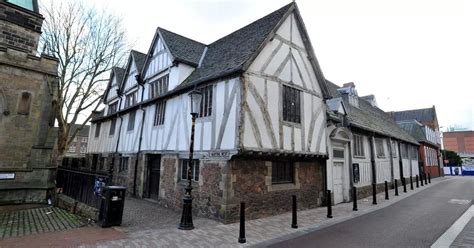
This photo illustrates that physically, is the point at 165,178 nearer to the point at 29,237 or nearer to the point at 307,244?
the point at 29,237

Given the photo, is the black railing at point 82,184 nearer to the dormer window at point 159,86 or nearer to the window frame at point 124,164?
the window frame at point 124,164

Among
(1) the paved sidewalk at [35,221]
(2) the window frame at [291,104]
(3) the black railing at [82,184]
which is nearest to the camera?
(1) the paved sidewalk at [35,221]

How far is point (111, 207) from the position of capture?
22.9 ft

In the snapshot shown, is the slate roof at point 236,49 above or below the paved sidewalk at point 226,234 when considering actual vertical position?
above

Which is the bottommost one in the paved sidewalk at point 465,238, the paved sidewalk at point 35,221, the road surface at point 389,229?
the paved sidewalk at point 35,221

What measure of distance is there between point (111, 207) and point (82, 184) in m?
2.69

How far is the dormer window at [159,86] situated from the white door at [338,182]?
9255 millimetres

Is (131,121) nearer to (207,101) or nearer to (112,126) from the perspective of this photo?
(112,126)

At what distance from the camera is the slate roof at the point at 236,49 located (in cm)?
891

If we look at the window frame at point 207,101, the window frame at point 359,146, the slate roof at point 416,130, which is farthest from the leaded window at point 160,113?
the slate roof at point 416,130

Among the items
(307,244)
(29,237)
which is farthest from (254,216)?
(29,237)

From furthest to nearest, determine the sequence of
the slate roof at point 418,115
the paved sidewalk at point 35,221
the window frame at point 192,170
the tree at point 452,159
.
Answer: the tree at point 452,159 → the slate roof at point 418,115 → the window frame at point 192,170 → the paved sidewalk at point 35,221

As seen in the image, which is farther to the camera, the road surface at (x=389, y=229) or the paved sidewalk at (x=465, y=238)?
the road surface at (x=389, y=229)

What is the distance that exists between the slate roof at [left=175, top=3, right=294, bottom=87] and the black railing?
4.74m
